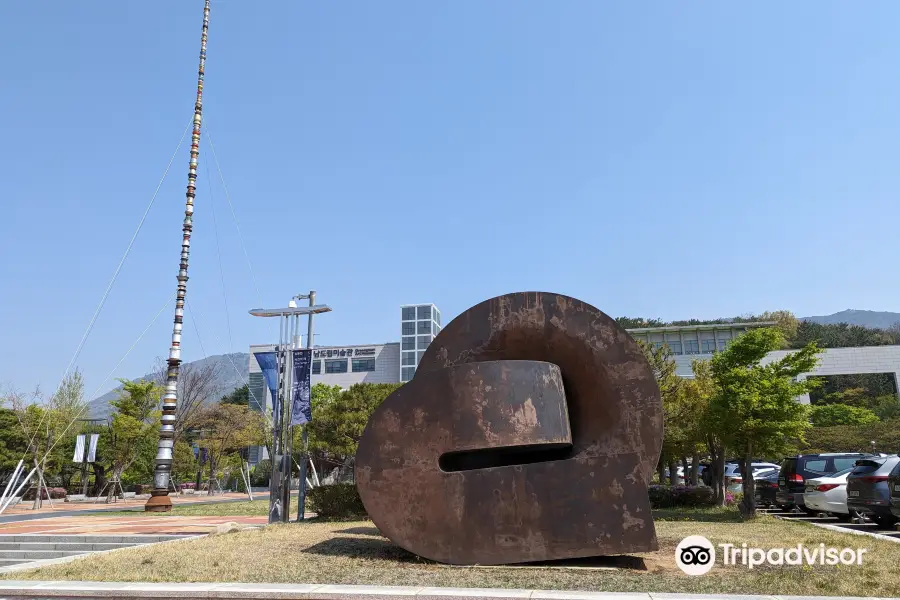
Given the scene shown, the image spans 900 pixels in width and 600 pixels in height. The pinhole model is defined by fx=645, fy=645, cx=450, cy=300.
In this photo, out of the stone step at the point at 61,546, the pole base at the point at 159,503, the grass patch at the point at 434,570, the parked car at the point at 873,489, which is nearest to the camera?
the grass patch at the point at 434,570

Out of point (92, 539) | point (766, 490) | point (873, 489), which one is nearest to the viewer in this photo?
point (873, 489)

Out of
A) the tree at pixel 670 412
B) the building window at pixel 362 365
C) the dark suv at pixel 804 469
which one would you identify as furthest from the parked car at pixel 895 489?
the building window at pixel 362 365

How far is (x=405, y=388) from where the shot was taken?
9.45m

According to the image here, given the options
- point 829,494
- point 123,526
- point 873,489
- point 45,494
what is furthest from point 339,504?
point 45,494

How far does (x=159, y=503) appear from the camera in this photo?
83.7 ft

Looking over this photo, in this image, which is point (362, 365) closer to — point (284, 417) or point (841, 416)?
point (841, 416)

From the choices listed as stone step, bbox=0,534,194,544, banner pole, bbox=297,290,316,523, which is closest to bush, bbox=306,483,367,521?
banner pole, bbox=297,290,316,523

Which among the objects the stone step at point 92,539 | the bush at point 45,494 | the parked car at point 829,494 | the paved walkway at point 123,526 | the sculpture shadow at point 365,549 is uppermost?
the parked car at point 829,494

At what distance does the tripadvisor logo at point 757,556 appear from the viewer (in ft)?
28.0

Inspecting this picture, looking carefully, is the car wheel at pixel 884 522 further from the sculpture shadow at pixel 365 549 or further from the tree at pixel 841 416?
the tree at pixel 841 416

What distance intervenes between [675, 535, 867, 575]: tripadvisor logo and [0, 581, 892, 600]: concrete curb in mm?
2003

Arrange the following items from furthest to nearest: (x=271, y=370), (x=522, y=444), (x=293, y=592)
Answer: (x=271, y=370), (x=522, y=444), (x=293, y=592)

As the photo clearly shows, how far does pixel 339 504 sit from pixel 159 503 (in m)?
10.6

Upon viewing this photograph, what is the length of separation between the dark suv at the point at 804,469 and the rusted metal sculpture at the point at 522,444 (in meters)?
11.0
